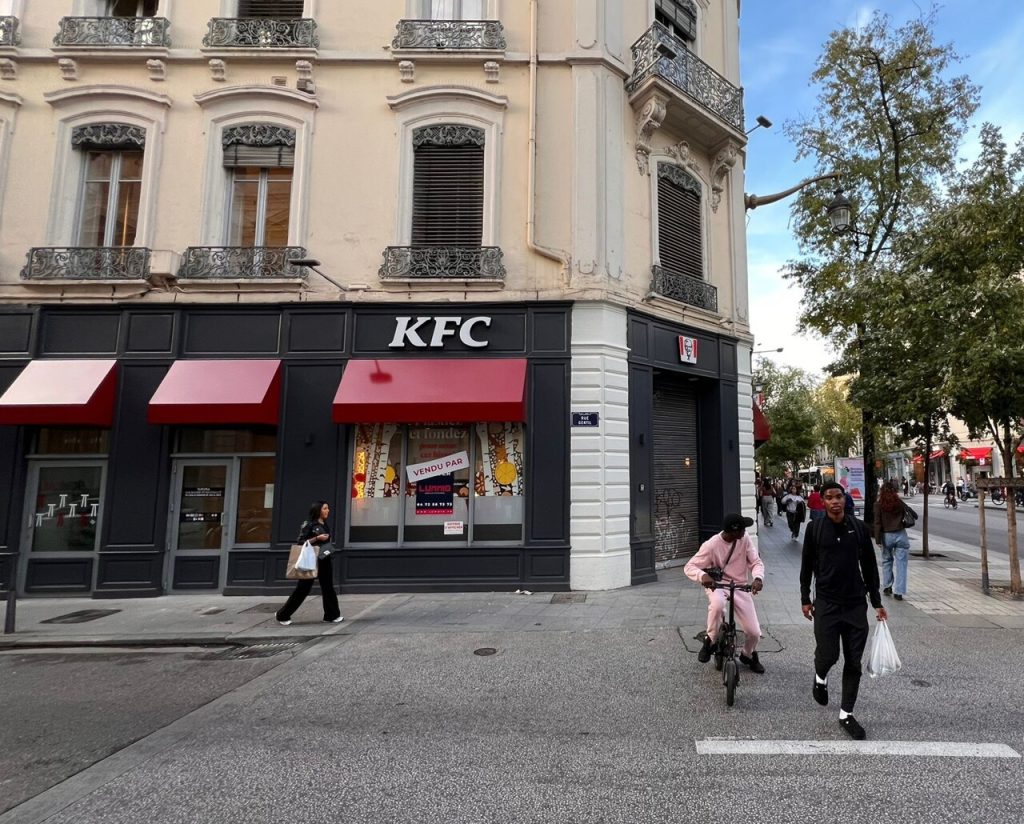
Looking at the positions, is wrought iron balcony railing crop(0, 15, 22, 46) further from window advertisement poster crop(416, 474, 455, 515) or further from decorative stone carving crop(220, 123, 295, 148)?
window advertisement poster crop(416, 474, 455, 515)

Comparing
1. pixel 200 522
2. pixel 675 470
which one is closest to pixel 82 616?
pixel 200 522

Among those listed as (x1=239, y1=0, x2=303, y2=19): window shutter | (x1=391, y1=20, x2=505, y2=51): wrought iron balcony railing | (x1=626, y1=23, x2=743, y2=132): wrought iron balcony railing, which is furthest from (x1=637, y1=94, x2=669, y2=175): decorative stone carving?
(x1=239, y1=0, x2=303, y2=19): window shutter

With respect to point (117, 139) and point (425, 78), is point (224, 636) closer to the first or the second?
point (117, 139)

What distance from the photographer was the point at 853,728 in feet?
13.4

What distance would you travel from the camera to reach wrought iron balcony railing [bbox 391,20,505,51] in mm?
10438

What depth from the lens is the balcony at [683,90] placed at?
10.6 m

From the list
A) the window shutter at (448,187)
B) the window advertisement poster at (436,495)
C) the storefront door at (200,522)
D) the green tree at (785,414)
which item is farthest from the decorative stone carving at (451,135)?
the green tree at (785,414)

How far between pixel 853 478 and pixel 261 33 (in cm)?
2094

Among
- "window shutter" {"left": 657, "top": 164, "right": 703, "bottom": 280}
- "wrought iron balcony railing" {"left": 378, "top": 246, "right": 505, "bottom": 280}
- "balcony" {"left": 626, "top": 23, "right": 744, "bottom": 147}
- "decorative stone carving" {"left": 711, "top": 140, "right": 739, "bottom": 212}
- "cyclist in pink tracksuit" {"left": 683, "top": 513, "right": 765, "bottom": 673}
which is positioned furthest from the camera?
"decorative stone carving" {"left": 711, "top": 140, "right": 739, "bottom": 212}

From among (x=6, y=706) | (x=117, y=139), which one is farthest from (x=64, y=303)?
(x=6, y=706)

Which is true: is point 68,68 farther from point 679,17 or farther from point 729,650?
point 729,650

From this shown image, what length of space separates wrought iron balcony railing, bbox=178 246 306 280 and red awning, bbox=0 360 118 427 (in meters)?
2.15

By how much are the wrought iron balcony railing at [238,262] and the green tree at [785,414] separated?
27.1m

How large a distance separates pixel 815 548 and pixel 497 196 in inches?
312
